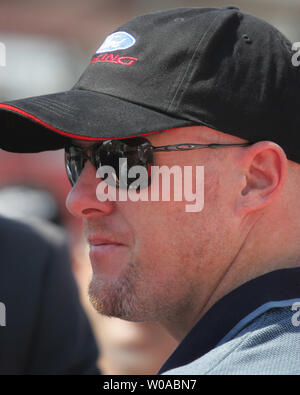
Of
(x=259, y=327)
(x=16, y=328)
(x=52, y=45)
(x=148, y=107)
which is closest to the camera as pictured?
(x=259, y=327)

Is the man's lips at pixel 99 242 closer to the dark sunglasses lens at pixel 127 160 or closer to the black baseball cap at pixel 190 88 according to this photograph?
the dark sunglasses lens at pixel 127 160

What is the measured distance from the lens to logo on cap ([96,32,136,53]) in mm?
1703

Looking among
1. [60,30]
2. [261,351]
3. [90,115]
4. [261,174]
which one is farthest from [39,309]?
[60,30]

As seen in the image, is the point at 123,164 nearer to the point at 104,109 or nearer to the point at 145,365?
the point at 104,109

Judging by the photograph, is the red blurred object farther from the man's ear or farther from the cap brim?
the man's ear

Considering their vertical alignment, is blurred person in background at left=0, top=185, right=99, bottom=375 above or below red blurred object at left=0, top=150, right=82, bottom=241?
above

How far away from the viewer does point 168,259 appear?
1641 mm

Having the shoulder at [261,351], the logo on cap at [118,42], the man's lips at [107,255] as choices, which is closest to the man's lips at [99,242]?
the man's lips at [107,255]

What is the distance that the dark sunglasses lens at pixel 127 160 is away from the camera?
1.63 m

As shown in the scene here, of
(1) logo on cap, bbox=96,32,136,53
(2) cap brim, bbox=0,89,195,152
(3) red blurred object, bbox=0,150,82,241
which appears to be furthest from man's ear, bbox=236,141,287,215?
(3) red blurred object, bbox=0,150,82,241

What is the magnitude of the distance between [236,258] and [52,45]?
1084cm

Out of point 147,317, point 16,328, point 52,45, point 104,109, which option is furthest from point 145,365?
point 52,45

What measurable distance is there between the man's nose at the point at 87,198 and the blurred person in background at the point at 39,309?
3.11 feet

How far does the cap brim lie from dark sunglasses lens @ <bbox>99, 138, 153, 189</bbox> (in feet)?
0.25
